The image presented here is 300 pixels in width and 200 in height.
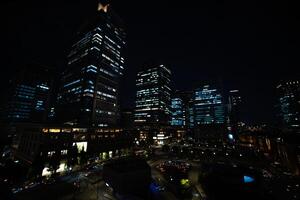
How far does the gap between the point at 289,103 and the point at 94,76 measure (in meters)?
207

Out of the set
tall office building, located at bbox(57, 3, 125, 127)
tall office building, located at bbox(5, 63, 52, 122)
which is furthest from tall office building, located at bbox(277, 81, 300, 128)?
tall office building, located at bbox(5, 63, 52, 122)

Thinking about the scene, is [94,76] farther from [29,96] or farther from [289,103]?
[289,103]

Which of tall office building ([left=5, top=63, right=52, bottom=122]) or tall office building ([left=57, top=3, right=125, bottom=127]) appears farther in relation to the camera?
tall office building ([left=5, top=63, right=52, bottom=122])

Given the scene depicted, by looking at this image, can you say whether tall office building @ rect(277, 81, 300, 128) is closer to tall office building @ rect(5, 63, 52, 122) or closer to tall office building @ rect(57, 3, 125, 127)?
tall office building @ rect(57, 3, 125, 127)

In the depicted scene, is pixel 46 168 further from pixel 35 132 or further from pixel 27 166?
pixel 35 132

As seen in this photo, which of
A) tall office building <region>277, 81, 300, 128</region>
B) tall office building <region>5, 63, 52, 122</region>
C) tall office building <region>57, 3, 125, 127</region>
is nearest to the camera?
tall office building <region>57, 3, 125, 127</region>

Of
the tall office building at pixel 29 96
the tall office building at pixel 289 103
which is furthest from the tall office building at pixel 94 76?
the tall office building at pixel 289 103

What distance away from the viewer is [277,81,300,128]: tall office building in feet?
521

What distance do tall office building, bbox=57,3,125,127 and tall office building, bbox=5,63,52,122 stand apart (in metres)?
35.7

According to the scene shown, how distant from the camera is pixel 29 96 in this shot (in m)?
153

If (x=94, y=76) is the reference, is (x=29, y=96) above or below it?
below

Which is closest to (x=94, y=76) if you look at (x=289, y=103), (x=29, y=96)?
(x=29, y=96)

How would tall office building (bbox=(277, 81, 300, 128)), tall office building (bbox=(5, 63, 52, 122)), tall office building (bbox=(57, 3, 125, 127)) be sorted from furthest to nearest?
tall office building (bbox=(277, 81, 300, 128)) < tall office building (bbox=(5, 63, 52, 122)) < tall office building (bbox=(57, 3, 125, 127))

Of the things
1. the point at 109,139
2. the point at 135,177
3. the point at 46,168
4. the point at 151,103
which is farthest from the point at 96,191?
the point at 151,103
